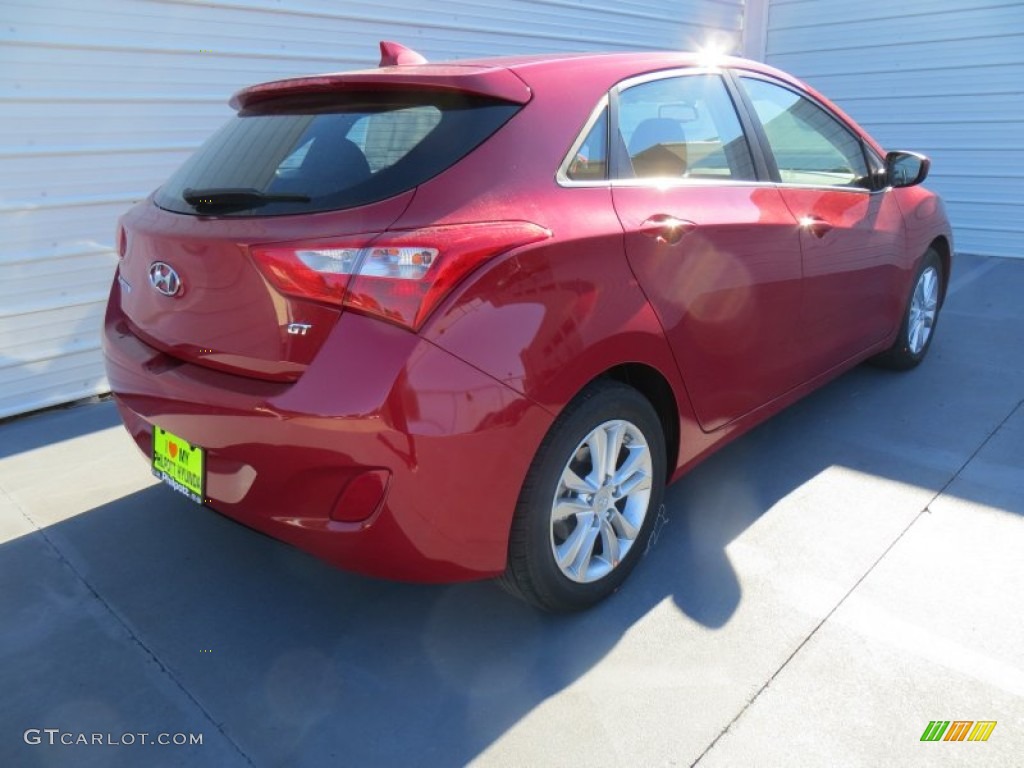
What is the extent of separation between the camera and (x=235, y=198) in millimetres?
2096

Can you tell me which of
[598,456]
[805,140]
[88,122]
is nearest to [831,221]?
[805,140]

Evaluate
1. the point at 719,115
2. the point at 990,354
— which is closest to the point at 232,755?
the point at 719,115

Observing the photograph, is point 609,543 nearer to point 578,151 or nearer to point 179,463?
point 578,151

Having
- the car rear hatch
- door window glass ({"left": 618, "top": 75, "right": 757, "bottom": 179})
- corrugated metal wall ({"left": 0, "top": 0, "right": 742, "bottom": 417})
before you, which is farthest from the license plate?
corrugated metal wall ({"left": 0, "top": 0, "right": 742, "bottom": 417})

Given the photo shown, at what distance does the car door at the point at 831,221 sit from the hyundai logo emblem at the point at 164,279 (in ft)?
6.99

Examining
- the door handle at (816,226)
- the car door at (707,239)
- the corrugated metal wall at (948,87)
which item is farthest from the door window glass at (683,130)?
the corrugated metal wall at (948,87)

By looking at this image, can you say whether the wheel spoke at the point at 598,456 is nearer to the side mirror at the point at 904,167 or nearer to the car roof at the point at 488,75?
the car roof at the point at 488,75

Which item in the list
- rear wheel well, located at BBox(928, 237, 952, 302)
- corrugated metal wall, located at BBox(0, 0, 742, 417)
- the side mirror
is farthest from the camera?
rear wheel well, located at BBox(928, 237, 952, 302)

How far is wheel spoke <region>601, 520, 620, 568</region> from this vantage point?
2.44m

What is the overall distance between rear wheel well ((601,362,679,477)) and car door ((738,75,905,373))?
2.76 ft

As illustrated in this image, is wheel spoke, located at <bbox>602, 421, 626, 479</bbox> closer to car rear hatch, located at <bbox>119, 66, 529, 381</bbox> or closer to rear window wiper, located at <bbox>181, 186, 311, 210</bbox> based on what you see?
car rear hatch, located at <bbox>119, 66, 529, 381</bbox>

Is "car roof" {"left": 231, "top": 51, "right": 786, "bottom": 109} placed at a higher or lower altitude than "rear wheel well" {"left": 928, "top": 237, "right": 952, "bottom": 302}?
higher

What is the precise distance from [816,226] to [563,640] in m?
1.90

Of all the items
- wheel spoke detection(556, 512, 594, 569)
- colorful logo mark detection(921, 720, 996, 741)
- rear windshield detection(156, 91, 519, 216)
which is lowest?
colorful logo mark detection(921, 720, 996, 741)
